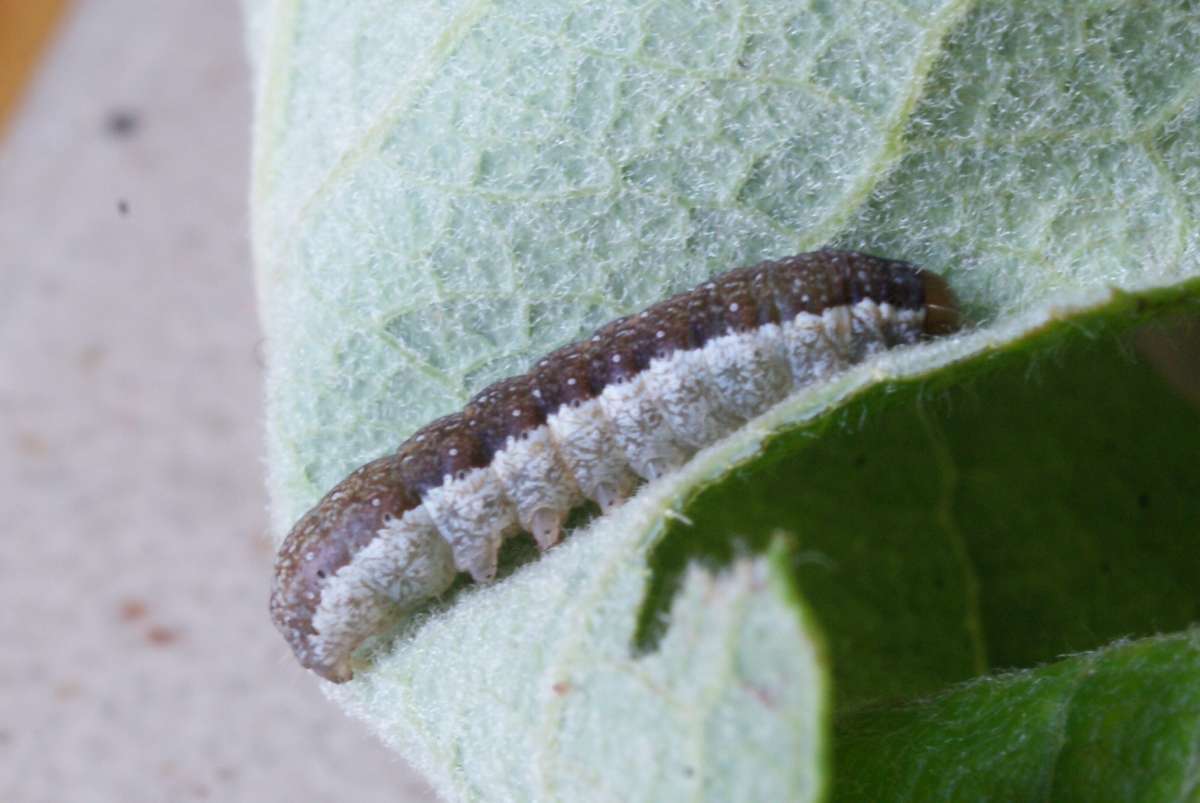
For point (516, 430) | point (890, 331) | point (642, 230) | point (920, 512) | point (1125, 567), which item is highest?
point (642, 230)

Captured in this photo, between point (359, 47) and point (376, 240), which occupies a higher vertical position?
point (359, 47)

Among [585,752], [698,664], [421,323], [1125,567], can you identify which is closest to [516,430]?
[421,323]

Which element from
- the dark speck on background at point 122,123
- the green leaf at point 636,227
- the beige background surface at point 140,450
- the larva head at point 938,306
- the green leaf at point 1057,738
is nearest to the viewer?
the green leaf at point 1057,738

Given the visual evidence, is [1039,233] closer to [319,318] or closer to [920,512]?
[920,512]

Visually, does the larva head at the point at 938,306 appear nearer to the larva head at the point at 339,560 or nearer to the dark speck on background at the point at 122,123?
the larva head at the point at 339,560

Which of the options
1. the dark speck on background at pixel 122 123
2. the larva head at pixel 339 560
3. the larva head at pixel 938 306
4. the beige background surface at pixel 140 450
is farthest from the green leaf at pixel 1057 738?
the dark speck on background at pixel 122 123

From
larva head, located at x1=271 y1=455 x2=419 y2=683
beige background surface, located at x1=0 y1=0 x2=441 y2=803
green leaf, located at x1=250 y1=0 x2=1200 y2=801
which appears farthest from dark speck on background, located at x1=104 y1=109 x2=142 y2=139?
larva head, located at x1=271 y1=455 x2=419 y2=683

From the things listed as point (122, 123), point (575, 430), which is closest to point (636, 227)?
point (575, 430)
